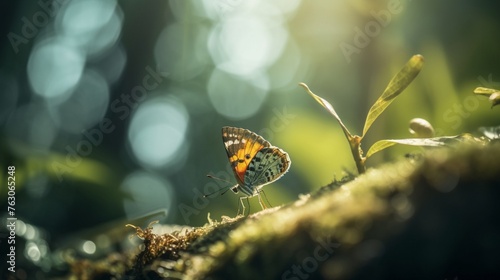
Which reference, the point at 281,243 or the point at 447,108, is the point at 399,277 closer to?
the point at 281,243

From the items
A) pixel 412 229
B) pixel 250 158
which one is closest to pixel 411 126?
pixel 250 158

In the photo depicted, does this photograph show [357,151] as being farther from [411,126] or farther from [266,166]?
[266,166]

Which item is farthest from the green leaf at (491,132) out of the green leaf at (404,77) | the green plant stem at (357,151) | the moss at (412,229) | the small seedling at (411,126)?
the moss at (412,229)

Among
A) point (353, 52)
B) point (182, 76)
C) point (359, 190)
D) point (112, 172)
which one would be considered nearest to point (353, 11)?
point (353, 52)

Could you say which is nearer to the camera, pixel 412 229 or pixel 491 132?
pixel 412 229

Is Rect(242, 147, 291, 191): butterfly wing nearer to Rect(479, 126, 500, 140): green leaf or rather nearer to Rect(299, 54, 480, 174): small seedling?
Rect(299, 54, 480, 174): small seedling

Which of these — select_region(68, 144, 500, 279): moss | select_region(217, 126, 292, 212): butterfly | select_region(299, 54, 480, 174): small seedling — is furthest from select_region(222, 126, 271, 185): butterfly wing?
select_region(68, 144, 500, 279): moss

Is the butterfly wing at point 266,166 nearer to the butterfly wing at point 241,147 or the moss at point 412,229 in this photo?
the butterfly wing at point 241,147
